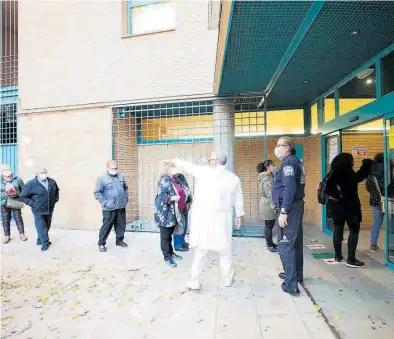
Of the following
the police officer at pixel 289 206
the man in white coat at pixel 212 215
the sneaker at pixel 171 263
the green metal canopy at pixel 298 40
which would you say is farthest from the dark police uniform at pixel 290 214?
the sneaker at pixel 171 263

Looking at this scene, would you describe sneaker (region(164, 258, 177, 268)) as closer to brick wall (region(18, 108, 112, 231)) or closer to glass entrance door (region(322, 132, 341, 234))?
brick wall (region(18, 108, 112, 231))

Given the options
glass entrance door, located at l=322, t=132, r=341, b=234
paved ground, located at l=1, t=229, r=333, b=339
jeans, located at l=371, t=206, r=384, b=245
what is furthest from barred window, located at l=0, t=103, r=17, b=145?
jeans, located at l=371, t=206, r=384, b=245

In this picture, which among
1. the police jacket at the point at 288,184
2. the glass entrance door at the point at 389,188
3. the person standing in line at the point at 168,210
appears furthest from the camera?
the person standing in line at the point at 168,210

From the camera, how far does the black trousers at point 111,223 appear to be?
551 cm

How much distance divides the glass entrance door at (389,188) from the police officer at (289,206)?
162 centimetres

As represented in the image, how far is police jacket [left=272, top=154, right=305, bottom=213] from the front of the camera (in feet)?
10.9

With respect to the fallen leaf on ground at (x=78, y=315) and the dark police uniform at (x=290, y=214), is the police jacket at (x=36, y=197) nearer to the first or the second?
the fallen leaf on ground at (x=78, y=315)

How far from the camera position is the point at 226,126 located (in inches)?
259

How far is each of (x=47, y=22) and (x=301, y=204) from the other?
7696mm

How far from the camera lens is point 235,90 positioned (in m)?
6.25

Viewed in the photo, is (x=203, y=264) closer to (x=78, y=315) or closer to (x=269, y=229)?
(x=78, y=315)

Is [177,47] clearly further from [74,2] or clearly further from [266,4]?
[266,4]

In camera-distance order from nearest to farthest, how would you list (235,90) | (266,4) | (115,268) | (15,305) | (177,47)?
(266,4) → (15,305) → (115,268) → (235,90) → (177,47)

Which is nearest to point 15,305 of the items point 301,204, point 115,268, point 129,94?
point 115,268
